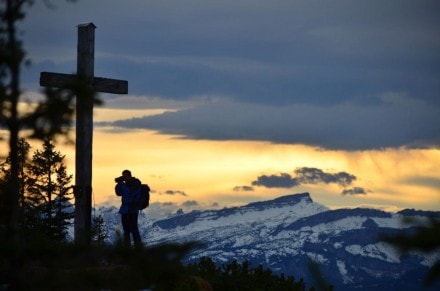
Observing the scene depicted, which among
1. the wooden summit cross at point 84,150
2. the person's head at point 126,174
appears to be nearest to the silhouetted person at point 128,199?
the person's head at point 126,174

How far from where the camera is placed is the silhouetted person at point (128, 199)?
2419cm

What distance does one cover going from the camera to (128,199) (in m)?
24.5

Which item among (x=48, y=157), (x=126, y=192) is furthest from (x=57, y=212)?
(x=126, y=192)

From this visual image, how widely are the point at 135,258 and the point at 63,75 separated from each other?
1120 centimetres

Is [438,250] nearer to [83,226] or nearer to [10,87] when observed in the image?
[10,87]

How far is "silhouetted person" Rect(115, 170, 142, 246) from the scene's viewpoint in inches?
952

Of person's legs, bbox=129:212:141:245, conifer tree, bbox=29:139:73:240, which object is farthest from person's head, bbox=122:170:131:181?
conifer tree, bbox=29:139:73:240

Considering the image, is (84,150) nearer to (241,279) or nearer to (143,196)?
(143,196)

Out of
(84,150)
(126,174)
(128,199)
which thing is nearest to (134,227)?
(128,199)

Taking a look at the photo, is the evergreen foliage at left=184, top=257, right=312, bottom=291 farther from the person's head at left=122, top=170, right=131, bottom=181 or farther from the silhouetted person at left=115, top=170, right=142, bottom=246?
the person's head at left=122, top=170, right=131, bottom=181

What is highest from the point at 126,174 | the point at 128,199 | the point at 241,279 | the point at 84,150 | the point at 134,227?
the point at 84,150

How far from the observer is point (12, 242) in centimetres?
1182

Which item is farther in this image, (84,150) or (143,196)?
(143,196)

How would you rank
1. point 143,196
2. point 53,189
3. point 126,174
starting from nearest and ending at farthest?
point 126,174, point 143,196, point 53,189
